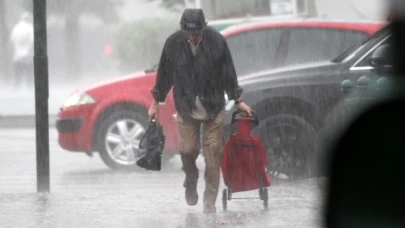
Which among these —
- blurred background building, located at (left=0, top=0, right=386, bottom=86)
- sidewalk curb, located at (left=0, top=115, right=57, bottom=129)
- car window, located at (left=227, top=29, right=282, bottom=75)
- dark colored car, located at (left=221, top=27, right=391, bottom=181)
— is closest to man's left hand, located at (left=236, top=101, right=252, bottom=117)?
dark colored car, located at (left=221, top=27, right=391, bottom=181)

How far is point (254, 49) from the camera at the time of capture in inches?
476

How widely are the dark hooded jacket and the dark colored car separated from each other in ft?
6.90

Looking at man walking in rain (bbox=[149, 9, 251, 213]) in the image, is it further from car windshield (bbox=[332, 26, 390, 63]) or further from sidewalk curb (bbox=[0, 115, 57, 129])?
sidewalk curb (bbox=[0, 115, 57, 129])

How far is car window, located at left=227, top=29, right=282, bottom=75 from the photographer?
12.0 m

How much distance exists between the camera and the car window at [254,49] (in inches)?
471

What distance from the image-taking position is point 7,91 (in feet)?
90.0

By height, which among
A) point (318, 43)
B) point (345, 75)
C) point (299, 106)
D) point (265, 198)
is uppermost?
point (318, 43)

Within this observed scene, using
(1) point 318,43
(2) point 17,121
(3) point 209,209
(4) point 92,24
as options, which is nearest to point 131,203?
(3) point 209,209

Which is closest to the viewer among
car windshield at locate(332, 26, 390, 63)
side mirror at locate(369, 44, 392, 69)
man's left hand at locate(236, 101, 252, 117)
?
man's left hand at locate(236, 101, 252, 117)

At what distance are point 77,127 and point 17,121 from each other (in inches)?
266

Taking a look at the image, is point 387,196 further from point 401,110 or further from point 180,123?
point 180,123

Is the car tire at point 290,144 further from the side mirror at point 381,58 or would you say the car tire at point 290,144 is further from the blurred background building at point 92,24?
the blurred background building at point 92,24

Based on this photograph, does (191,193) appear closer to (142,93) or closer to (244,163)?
(244,163)

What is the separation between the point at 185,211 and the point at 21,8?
2970 cm
